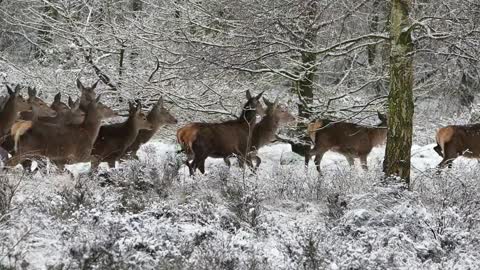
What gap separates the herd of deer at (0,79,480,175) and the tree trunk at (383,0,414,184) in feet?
7.21

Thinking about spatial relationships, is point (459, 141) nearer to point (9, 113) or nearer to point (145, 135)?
point (145, 135)

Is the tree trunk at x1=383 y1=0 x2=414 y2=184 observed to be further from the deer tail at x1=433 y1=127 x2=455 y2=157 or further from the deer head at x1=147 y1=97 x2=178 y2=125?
the deer head at x1=147 y1=97 x2=178 y2=125

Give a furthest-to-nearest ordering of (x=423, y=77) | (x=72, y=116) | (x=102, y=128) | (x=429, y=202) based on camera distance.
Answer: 1. (x=423, y=77)
2. (x=102, y=128)
3. (x=72, y=116)
4. (x=429, y=202)

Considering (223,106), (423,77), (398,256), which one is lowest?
(398,256)

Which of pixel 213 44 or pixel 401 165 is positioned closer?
pixel 401 165

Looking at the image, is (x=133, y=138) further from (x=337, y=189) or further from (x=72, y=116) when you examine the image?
(x=337, y=189)

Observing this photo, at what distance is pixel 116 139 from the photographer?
11820mm

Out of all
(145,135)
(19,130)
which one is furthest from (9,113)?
(145,135)

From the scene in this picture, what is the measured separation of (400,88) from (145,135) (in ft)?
18.7

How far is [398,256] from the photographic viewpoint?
6.46m

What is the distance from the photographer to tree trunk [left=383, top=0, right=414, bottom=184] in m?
9.06

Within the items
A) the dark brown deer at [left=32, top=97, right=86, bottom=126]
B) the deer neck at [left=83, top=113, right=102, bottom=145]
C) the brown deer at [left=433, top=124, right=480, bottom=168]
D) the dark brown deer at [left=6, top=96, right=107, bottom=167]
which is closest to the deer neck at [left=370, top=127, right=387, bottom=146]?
the brown deer at [left=433, top=124, right=480, bottom=168]

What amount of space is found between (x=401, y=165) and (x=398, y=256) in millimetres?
2950

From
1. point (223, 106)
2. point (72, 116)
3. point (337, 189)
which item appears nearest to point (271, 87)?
point (223, 106)
